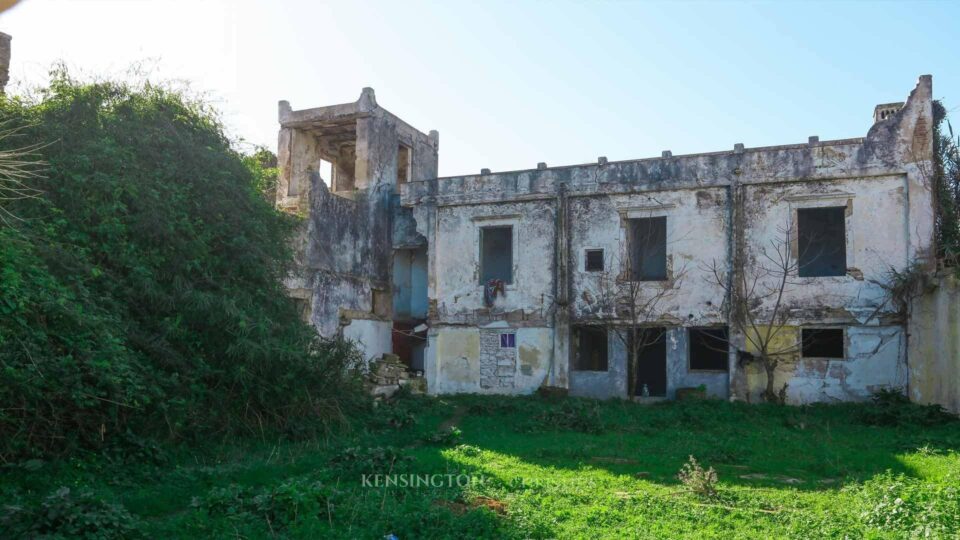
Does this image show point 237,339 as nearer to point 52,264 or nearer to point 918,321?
point 52,264

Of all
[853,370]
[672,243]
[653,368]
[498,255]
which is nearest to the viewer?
[853,370]

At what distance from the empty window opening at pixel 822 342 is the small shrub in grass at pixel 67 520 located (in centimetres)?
1418

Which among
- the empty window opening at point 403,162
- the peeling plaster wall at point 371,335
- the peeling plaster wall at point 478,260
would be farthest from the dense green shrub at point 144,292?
the empty window opening at point 403,162

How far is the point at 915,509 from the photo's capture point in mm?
7410

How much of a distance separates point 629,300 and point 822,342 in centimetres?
433

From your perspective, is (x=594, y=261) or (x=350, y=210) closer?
(x=594, y=261)

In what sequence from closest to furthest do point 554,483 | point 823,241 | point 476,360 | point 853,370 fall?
point 554,483 < point 853,370 < point 823,241 < point 476,360

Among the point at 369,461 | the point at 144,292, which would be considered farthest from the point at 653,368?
the point at 144,292

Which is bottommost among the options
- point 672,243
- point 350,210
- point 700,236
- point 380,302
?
point 380,302

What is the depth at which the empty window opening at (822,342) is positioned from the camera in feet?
54.4

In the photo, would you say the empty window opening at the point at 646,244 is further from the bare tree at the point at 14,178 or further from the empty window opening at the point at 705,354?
the bare tree at the point at 14,178

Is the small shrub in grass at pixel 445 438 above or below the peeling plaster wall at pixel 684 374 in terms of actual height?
below

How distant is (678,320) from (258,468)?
35.5ft

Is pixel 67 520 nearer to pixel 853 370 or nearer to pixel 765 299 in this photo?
pixel 765 299
